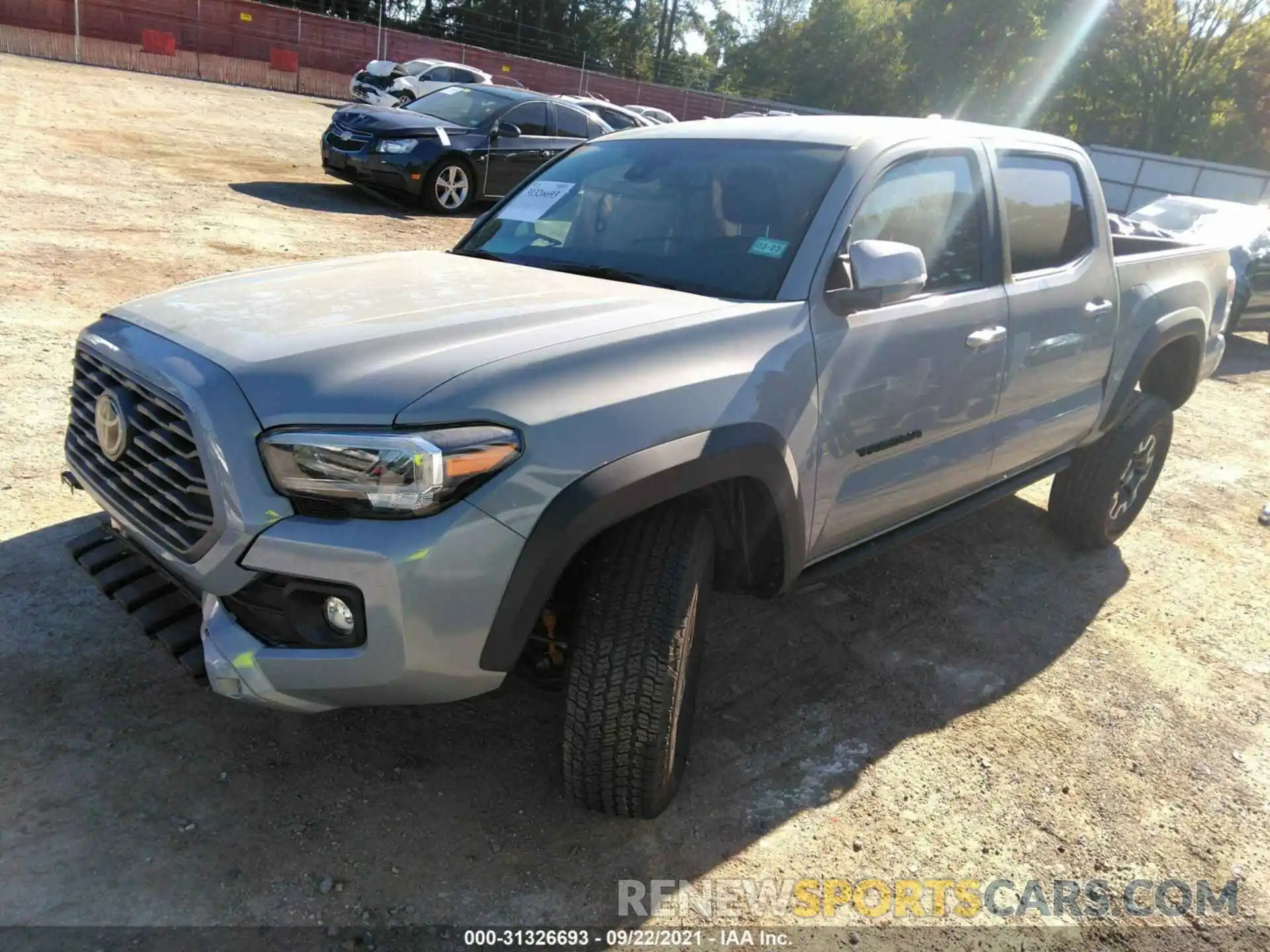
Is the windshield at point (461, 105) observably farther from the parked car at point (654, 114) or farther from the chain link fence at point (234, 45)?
the chain link fence at point (234, 45)

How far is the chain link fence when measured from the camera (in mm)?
24047

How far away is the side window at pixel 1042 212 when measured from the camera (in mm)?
3602

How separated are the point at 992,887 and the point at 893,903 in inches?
11.9

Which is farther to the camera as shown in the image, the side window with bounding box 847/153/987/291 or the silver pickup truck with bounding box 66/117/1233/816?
the side window with bounding box 847/153/987/291

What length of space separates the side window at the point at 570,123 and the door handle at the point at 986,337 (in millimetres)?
9788

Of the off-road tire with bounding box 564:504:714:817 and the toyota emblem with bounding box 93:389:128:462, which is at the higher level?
the toyota emblem with bounding box 93:389:128:462

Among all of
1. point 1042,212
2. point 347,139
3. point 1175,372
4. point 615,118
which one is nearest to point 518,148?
point 347,139

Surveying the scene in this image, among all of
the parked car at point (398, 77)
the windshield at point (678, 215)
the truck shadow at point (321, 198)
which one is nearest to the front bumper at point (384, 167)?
the truck shadow at point (321, 198)

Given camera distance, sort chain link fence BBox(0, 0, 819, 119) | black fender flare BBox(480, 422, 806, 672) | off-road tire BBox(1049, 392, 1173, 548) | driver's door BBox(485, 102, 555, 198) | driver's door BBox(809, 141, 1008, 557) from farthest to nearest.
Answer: chain link fence BBox(0, 0, 819, 119) → driver's door BBox(485, 102, 555, 198) → off-road tire BBox(1049, 392, 1173, 548) → driver's door BBox(809, 141, 1008, 557) → black fender flare BBox(480, 422, 806, 672)

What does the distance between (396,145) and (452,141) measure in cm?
69

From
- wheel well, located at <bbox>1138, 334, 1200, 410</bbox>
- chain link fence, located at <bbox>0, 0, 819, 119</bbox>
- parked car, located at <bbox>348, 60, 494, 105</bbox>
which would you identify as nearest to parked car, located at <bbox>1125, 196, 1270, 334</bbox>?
wheel well, located at <bbox>1138, 334, 1200, 410</bbox>

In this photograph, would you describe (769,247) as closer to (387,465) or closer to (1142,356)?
(387,465)

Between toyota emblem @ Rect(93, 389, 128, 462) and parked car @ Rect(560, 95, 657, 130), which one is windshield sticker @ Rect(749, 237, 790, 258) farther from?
parked car @ Rect(560, 95, 657, 130)

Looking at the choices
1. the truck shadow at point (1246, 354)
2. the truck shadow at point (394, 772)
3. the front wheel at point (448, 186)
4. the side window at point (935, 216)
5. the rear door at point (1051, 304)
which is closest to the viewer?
the truck shadow at point (394, 772)
